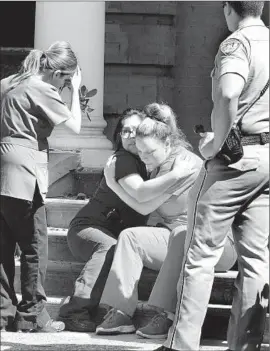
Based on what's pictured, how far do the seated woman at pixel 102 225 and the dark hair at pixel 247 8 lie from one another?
1083mm

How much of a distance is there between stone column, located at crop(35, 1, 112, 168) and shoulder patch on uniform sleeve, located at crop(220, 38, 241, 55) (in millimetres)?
2397

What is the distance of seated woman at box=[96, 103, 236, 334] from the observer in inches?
214

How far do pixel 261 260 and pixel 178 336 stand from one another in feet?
1.57

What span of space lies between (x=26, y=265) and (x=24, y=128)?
2.25 feet

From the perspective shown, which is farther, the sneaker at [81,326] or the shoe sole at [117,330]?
the sneaker at [81,326]

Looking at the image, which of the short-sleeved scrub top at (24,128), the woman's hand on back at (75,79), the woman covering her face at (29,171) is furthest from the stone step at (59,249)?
the woman's hand on back at (75,79)

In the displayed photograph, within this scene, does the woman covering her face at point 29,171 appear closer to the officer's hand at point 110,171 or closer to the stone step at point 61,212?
the officer's hand at point 110,171

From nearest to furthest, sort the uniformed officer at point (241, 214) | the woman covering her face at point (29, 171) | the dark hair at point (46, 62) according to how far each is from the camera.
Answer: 1. the uniformed officer at point (241, 214)
2. the woman covering her face at point (29, 171)
3. the dark hair at point (46, 62)

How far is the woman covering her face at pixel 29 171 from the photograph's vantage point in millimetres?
5344

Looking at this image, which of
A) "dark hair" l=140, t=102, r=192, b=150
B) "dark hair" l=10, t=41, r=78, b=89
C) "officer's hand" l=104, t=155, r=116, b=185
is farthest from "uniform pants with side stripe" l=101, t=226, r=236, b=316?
"dark hair" l=10, t=41, r=78, b=89

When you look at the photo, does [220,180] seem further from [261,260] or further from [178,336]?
[178,336]

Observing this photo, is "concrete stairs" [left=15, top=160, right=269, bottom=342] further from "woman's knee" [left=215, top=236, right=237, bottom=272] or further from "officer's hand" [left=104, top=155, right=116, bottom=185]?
"officer's hand" [left=104, top=155, right=116, bottom=185]

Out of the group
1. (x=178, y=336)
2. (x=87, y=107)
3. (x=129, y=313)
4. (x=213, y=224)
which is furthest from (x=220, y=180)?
(x=87, y=107)

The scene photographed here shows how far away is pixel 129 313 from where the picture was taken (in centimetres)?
546
